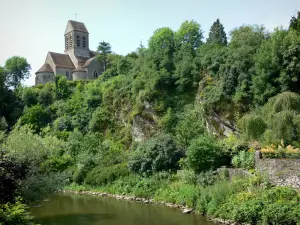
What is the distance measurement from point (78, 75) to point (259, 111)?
44037 mm

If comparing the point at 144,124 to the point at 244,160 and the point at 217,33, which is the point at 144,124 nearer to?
the point at 244,160

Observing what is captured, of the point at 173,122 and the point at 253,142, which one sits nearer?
the point at 253,142

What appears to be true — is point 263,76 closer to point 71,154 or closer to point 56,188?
point 56,188

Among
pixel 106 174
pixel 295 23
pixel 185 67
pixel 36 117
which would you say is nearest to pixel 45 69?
pixel 36 117

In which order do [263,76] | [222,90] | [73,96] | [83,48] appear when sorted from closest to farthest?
[263,76] < [222,90] < [73,96] < [83,48]

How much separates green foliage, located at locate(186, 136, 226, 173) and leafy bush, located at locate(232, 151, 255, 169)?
Answer: 1.21m

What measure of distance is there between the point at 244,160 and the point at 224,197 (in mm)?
3950

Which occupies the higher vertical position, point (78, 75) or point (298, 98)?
point (78, 75)

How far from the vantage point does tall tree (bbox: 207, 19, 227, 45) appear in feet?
154

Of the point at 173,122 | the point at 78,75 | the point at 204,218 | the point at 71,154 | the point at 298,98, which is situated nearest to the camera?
the point at 204,218

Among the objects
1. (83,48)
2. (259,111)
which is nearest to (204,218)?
(259,111)

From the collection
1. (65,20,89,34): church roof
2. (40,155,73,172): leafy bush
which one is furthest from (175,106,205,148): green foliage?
(65,20,89,34): church roof

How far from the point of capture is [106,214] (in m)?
21.7

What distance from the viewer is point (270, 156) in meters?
20.6
